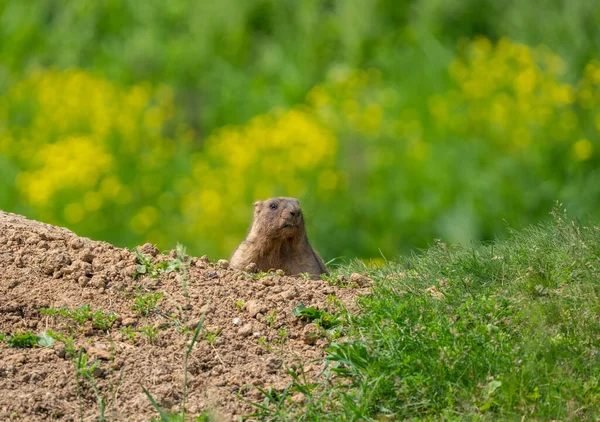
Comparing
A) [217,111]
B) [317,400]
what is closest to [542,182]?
[217,111]

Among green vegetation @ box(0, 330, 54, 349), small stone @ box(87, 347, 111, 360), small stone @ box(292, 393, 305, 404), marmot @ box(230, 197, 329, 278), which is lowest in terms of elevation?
small stone @ box(292, 393, 305, 404)

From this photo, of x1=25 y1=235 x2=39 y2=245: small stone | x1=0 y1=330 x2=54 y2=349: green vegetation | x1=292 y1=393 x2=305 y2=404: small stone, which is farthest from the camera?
x1=25 y1=235 x2=39 y2=245: small stone

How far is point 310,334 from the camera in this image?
4352mm

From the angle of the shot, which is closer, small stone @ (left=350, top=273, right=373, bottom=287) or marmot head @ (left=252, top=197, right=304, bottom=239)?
small stone @ (left=350, top=273, right=373, bottom=287)

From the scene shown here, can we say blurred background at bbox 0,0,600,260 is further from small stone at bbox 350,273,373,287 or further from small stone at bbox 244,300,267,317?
small stone at bbox 244,300,267,317

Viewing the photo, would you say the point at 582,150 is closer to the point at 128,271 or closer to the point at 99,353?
the point at 128,271

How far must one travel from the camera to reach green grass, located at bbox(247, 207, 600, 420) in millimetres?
3748

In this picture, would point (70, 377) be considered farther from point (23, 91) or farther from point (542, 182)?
point (23, 91)

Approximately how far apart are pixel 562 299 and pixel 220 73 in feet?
26.9

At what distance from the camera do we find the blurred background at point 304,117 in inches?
385

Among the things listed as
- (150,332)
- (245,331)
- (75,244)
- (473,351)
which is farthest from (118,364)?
(473,351)

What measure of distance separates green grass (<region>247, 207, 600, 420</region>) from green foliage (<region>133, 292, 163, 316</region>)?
89 centimetres

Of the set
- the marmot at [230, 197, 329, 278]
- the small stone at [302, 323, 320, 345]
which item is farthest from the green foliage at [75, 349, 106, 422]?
the marmot at [230, 197, 329, 278]

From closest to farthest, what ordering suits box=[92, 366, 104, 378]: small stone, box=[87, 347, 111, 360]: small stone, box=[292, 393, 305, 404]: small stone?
1. box=[292, 393, 305, 404]: small stone
2. box=[92, 366, 104, 378]: small stone
3. box=[87, 347, 111, 360]: small stone
